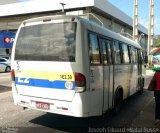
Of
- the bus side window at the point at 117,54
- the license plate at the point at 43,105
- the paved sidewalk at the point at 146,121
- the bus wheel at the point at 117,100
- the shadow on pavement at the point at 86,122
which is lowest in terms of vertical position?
the paved sidewalk at the point at 146,121

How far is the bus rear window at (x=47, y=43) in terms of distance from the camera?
22.3ft

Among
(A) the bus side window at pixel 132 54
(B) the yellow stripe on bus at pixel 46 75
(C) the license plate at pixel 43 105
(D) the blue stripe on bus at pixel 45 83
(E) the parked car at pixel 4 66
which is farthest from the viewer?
(E) the parked car at pixel 4 66

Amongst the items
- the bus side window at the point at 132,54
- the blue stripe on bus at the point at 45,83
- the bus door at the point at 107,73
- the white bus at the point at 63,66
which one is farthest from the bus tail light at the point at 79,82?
the bus side window at the point at 132,54

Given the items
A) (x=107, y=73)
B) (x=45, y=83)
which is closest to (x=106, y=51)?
(x=107, y=73)

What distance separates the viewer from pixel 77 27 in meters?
6.77

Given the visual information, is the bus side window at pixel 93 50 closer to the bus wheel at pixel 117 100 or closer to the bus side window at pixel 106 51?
the bus side window at pixel 106 51

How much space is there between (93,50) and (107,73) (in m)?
1.11

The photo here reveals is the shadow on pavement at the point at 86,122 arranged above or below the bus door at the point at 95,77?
below

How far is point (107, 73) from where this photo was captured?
7957mm

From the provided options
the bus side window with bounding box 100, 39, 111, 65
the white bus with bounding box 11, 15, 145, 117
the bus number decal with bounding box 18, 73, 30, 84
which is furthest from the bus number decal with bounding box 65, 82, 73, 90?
the bus side window with bounding box 100, 39, 111, 65

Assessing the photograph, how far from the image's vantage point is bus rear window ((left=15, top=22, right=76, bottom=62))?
681 centimetres

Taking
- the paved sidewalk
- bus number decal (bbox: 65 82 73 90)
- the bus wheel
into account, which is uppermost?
bus number decal (bbox: 65 82 73 90)

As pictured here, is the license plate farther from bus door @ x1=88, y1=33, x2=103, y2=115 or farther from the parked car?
the parked car

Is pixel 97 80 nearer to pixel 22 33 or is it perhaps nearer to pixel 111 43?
pixel 111 43
